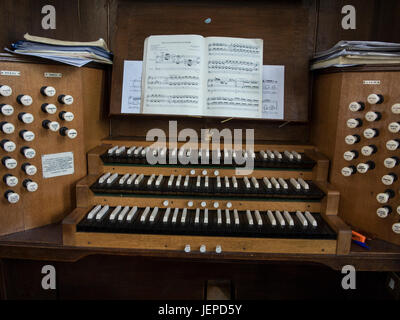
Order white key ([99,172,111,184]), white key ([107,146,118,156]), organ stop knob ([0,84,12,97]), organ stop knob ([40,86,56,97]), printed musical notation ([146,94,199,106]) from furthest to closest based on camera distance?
printed musical notation ([146,94,199,106])
white key ([107,146,118,156])
white key ([99,172,111,184])
organ stop knob ([40,86,56,97])
organ stop knob ([0,84,12,97])

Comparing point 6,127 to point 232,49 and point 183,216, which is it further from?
point 232,49

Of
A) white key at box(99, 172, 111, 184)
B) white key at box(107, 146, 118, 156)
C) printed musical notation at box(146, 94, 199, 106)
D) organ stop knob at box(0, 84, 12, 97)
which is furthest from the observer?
printed musical notation at box(146, 94, 199, 106)

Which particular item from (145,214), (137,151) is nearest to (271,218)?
(145,214)

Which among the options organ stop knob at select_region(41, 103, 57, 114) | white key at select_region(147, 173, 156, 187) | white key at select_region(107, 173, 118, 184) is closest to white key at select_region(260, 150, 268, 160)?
white key at select_region(147, 173, 156, 187)

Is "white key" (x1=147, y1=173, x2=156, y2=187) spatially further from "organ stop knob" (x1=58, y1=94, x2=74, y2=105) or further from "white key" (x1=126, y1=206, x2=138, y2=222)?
"organ stop knob" (x1=58, y1=94, x2=74, y2=105)

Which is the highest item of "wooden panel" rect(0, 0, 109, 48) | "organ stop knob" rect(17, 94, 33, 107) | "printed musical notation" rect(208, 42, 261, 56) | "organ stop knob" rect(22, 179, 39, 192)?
"wooden panel" rect(0, 0, 109, 48)

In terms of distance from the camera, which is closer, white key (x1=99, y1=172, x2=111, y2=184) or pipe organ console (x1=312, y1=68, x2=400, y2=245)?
pipe organ console (x1=312, y1=68, x2=400, y2=245)

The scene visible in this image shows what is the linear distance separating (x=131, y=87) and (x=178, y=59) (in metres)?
0.37

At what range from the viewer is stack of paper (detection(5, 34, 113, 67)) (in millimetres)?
1529

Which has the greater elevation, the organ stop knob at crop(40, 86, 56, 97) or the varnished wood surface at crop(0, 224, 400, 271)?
the organ stop knob at crop(40, 86, 56, 97)

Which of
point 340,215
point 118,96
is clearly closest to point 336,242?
point 340,215

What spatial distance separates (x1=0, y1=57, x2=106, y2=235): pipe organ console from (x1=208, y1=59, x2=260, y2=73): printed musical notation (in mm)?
791

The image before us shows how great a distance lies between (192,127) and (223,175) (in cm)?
50
